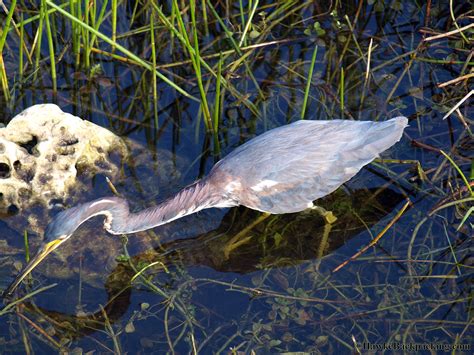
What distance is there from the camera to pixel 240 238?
4.52m

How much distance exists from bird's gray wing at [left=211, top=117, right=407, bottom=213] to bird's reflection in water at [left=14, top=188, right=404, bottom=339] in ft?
0.70

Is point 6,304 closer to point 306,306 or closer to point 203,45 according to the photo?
point 306,306

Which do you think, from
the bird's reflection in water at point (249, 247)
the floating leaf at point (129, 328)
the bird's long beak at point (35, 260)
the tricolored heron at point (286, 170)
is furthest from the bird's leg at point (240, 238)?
the bird's long beak at point (35, 260)

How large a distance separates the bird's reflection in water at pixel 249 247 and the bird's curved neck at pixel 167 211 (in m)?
0.23

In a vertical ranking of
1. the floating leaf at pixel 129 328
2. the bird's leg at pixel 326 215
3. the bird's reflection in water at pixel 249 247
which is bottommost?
the floating leaf at pixel 129 328

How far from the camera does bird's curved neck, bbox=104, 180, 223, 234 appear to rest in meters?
4.23

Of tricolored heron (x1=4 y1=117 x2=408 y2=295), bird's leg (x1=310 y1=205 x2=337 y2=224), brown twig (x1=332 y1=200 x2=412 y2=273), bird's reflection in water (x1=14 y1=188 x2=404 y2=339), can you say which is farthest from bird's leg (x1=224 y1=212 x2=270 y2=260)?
brown twig (x1=332 y1=200 x2=412 y2=273)

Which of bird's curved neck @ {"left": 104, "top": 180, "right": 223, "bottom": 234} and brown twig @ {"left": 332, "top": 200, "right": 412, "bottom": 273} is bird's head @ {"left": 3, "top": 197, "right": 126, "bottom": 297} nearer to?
bird's curved neck @ {"left": 104, "top": 180, "right": 223, "bottom": 234}

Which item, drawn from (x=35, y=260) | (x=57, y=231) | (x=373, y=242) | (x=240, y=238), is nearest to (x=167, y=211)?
(x=240, y=238)

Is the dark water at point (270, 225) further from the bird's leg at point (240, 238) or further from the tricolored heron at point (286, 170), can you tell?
the tricolored heron at point (286, 170)

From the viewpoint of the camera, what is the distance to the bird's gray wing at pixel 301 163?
4352mm

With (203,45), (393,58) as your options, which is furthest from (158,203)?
(393,58)

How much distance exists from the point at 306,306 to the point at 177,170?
4.37 ft

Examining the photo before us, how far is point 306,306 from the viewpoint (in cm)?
407
